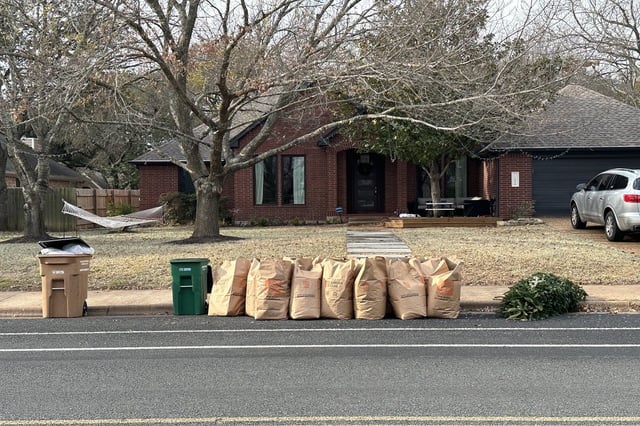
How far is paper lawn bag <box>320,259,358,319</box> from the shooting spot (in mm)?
9453

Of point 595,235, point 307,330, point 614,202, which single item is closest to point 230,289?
point 307,330

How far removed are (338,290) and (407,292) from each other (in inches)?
38.7

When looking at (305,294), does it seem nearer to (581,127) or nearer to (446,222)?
(446,222)

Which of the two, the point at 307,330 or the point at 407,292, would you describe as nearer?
the point at 307,330

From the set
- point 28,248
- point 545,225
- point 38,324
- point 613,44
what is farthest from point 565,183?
point 38,324

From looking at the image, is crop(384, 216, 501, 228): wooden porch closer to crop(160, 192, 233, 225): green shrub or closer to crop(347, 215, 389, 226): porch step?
crop(347, 215, 389, 226): porch step

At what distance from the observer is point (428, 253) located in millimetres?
14383

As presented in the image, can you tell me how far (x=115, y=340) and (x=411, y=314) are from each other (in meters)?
4.02

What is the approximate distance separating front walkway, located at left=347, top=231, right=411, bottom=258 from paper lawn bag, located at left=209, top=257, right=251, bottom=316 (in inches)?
184

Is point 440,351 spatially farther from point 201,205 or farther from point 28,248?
point 28,248

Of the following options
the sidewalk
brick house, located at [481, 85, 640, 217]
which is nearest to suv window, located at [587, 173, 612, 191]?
brick house, located at [481, 85, 640, 217]

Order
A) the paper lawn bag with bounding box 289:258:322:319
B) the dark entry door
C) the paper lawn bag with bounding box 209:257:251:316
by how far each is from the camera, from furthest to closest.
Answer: the dark entry door
the paper lawn bag with bounding box 209:257:251:316
the paper lawn bag with bounding box 289:258:322:319

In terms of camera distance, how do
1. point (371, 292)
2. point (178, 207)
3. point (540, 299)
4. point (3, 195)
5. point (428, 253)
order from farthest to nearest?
point (178, 207) < point (3, 195) < point (428, 253) < point (540, 299) < point (371, 292)

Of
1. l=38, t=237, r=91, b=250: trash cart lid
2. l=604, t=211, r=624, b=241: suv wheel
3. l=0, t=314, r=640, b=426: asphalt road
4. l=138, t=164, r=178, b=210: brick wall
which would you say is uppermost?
l=138, t=164, r=178, b=210: brick wall
